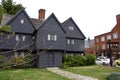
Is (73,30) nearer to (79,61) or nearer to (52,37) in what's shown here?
(79,61)

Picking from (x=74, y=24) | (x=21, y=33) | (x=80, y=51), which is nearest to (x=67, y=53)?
(x=80, y=51)

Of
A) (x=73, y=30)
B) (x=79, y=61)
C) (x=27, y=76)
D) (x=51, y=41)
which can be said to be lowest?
(x=27, y=76)

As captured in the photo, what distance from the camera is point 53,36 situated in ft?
114

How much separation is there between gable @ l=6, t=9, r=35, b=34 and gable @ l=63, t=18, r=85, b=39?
317 inches

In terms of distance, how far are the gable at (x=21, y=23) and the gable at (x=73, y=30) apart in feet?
26.4

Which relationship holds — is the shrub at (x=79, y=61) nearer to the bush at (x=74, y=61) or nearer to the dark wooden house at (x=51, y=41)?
the bush at (x=74, y=61)

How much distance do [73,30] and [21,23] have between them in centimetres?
1186

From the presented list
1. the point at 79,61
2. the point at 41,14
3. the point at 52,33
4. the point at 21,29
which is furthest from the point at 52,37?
the point at 41,14

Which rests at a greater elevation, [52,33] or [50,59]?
[52,33]

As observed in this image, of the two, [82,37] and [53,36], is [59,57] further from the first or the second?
[82,37]

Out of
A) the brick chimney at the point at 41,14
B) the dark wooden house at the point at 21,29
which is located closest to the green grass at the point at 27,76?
the dark wooden house at the point at 21,29

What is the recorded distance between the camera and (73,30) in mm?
40719

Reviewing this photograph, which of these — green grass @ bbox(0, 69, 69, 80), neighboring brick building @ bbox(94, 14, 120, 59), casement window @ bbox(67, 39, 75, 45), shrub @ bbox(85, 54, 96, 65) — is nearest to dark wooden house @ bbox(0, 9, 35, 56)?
casement window @ bbox(67, 39, 75, 45)

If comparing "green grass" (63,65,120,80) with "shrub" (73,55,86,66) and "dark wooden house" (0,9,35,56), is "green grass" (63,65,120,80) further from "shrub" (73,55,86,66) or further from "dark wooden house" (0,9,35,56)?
"dark wooden house" (0,9,35,56)
